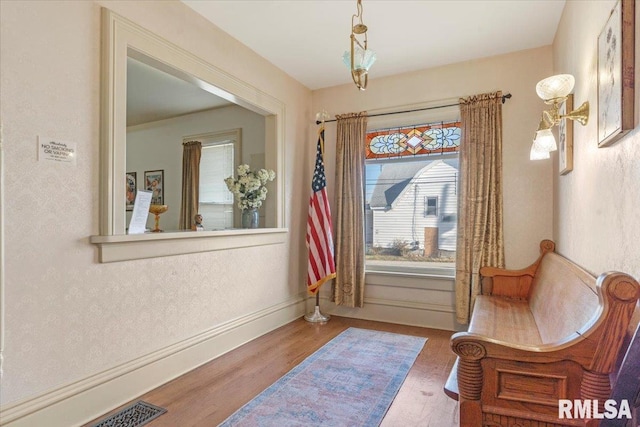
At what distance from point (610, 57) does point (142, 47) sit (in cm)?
253

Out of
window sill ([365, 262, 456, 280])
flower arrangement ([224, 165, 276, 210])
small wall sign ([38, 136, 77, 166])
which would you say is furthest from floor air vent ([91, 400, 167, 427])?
window sill ([365, 262, 456, 280])

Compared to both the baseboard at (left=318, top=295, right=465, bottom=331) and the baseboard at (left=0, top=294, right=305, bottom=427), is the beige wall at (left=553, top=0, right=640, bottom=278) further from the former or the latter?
the baseboard at (left=0, top=294, right=305, bottom=427)

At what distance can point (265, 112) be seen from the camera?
357 cm

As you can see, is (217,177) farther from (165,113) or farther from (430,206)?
(430,206)

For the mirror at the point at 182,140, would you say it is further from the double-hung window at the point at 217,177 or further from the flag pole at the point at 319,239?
the flag pole at the point at 319,239

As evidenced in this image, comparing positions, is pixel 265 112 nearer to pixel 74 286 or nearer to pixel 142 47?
pixel 142 47

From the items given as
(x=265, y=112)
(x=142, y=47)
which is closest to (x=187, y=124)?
(x=265, y=112)

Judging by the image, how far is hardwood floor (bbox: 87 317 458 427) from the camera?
79.0 inches

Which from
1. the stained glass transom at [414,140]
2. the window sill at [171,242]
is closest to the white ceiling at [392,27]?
the stained glass transom at [414,140]

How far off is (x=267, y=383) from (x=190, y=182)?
3152 mm

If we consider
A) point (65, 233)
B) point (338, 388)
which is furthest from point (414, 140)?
point (65, 233)

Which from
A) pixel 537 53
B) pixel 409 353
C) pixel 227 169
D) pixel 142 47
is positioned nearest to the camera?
pixel 142 47

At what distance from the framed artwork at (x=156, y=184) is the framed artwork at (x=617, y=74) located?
16.5 ft

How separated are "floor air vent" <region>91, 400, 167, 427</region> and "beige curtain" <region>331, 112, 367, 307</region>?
7.26 ft
